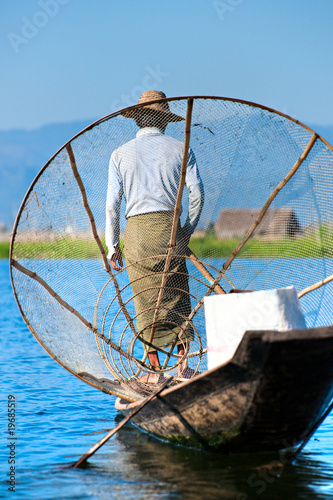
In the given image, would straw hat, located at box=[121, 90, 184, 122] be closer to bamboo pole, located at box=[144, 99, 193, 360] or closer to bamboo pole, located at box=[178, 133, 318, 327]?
bamboo pole, located at box=[144, 99, 193, 360]

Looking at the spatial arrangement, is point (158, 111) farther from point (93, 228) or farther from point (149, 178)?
point (93, 228)

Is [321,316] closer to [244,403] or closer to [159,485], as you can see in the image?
[244,403]

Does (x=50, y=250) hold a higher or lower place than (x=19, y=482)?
higher

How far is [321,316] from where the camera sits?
15.6 feet

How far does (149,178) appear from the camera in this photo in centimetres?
468

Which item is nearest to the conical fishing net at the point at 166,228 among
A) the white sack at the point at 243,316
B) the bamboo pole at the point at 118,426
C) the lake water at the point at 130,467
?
the lake water at the point at 130,467

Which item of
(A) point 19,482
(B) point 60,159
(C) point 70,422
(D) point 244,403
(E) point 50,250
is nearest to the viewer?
(D) point 244,403

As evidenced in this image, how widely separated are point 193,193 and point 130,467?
6.43 ft

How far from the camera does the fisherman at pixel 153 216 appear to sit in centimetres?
457

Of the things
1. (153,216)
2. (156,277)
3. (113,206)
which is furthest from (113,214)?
(156,277)

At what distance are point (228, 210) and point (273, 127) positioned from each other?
0.74 meters

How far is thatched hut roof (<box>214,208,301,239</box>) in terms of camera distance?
4.82 m

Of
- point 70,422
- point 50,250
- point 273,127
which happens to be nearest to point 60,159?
point 50,250

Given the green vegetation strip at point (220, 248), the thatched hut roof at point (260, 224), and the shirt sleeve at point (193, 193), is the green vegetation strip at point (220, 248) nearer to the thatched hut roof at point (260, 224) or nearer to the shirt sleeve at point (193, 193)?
the thatched hut roof at point (260, 224)
